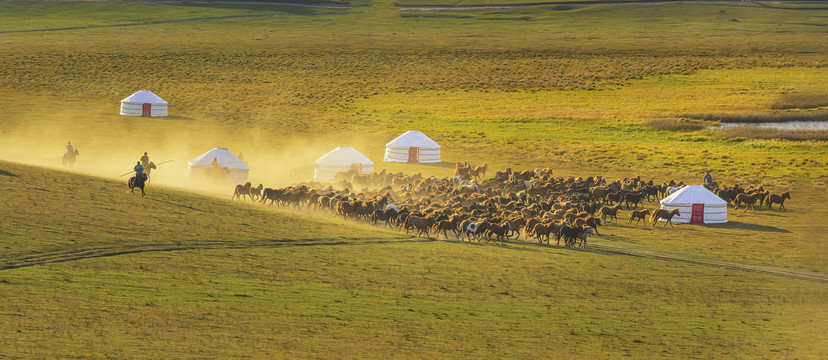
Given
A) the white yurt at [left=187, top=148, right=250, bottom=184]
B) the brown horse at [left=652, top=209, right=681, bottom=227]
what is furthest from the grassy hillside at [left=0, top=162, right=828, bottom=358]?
the white yurt at [left=187, top=148, right=250, bottom=184]

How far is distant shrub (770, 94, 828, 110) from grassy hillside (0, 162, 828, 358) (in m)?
62.6

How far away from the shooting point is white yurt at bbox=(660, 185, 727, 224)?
4441cm

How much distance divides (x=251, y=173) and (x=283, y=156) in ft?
27.2

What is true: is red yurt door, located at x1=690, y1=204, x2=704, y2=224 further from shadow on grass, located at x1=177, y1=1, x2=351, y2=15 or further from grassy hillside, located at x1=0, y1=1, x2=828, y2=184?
shadow on grass, located at x1=177, y1=1, x2=351, y2=15

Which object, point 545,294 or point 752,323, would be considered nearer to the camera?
point 752,323

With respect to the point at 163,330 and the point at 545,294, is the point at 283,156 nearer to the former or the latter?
the point at 545,294

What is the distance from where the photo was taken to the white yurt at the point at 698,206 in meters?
44.4

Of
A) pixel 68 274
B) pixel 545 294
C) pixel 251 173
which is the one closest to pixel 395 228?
pixel 545 294

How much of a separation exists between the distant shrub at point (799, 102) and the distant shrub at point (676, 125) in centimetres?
1290

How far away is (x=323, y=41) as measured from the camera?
145625mm

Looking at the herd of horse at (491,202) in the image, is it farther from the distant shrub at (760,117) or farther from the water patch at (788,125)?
the distant shrub at (760,117)

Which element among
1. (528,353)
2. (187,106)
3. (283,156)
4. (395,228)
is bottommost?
(528,353)

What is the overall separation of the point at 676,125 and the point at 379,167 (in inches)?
1165

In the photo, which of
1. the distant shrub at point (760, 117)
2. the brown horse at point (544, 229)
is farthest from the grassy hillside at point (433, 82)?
the brown horse at point (544, 229)
